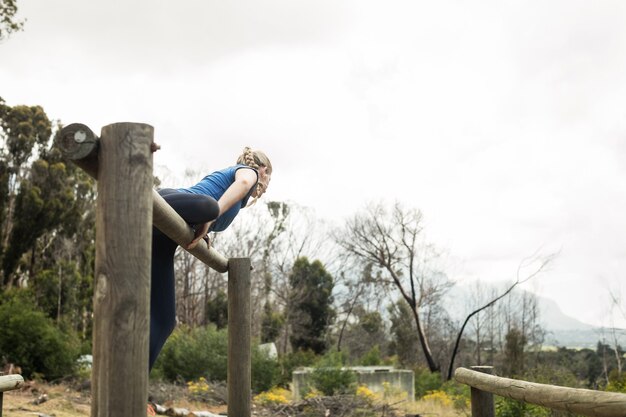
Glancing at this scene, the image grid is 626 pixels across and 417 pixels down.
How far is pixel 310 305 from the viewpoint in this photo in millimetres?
24578

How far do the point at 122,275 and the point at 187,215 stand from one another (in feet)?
2.93

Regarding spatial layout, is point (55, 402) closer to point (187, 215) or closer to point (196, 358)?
point (196, 358)

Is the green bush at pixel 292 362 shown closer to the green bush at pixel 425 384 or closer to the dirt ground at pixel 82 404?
the green bush at pixel 425 384

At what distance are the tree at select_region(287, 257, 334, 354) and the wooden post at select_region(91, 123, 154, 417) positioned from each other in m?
22.4

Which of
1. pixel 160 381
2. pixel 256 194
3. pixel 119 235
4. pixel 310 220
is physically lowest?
pixel 160 381

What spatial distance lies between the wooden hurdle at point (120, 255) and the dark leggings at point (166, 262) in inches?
30.0

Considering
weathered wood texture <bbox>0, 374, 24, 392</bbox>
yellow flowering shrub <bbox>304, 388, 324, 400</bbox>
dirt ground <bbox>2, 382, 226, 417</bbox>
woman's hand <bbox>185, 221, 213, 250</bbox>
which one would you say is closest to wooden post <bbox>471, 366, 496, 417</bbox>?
woman's hand <bbox>185, 221, 213, 250</bbox>

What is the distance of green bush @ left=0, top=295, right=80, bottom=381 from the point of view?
1080cm

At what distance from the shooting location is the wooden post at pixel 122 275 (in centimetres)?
151

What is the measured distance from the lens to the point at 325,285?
25.4 m

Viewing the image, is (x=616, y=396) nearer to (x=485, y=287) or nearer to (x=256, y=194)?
(x=256, y=194)

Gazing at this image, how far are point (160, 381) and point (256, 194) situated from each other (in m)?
9.54

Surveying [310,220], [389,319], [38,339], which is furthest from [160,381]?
[389,319]

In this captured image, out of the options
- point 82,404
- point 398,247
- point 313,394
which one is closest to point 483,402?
point 313,394
